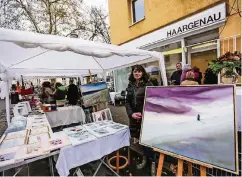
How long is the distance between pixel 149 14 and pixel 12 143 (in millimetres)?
6809

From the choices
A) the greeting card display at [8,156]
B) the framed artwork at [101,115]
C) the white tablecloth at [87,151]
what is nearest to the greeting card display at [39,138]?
the greeting card display at [8,156]

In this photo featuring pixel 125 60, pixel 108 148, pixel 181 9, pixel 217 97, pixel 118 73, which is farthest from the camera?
pixel 118 73

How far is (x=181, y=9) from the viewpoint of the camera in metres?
5.79

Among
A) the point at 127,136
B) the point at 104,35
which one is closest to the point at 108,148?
the point at 127,136

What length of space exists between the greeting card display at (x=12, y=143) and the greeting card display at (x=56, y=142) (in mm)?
303

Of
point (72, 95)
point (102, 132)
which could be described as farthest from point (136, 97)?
point (72, 95)

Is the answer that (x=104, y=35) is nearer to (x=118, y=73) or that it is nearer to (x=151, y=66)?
(x=118, y=73)

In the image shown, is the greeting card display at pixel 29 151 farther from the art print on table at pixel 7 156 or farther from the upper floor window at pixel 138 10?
the upper floor window at pixel 138 10

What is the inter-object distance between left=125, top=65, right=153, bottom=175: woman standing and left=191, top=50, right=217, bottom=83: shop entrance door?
3.47 m

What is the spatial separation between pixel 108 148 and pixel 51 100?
14.8 ft

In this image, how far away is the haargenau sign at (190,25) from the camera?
15.4ft

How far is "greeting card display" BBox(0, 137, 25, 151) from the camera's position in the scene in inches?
80.6

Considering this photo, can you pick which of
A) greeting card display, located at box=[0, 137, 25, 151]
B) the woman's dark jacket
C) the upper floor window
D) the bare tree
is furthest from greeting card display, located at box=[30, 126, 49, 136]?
the bare tree

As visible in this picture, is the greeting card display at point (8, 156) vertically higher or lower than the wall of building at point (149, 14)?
lower
